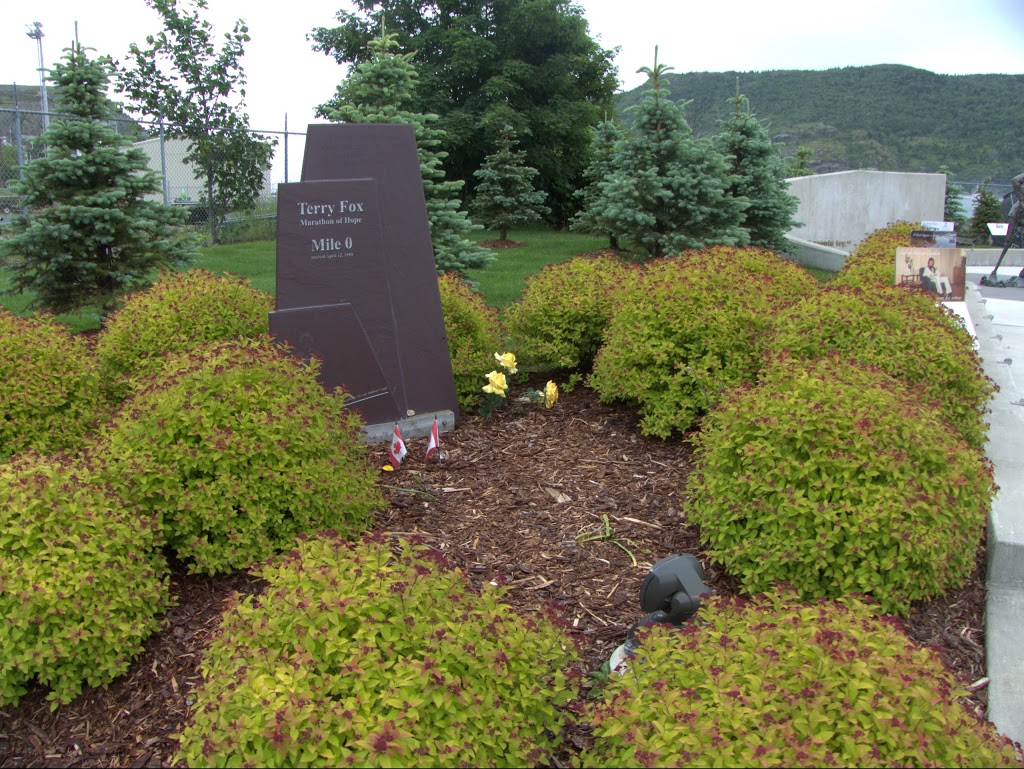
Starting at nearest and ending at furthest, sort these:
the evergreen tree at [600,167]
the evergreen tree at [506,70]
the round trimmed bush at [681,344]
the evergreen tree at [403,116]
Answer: the round trimmed bush at [681,344] → the evergreen tree at [403,116] → the evergreen tree at [600,167] → the evergreen tree at [506,70]

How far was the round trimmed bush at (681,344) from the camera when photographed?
17.7 feet

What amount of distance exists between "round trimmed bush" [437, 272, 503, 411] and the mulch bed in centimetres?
28

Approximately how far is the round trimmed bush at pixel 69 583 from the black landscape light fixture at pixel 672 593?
1.78 m

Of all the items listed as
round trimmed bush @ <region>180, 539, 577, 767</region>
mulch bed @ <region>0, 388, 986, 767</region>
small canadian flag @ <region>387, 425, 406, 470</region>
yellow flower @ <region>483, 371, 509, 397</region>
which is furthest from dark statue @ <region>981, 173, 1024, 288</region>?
round trimmed bush @ <region>180, 539, 577, 767</region>

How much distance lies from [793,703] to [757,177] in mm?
11855

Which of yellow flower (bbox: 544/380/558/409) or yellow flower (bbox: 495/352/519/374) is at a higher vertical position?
yellow flower (bbox: 495/352/519/374)

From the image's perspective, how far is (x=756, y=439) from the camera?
372 centimetres

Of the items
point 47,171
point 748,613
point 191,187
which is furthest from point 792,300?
point 191,187

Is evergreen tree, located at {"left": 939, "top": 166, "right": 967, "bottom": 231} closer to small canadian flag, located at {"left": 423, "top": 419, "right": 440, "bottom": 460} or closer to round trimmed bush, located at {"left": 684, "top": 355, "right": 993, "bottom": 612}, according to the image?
small canadian flag, located at {"left": 423, "top": 419, "right": 440, "bottom": 460}

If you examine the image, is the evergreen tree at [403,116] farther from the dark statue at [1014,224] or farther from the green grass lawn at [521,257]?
the dark statue at [1014,224]

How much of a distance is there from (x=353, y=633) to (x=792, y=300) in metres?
4.76

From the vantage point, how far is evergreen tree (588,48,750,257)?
10938 millimetres

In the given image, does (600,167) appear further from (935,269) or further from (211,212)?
(935,269)

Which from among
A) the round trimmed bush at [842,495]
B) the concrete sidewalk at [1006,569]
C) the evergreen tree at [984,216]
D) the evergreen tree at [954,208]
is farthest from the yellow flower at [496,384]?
the evergreen tree at [954,208]
